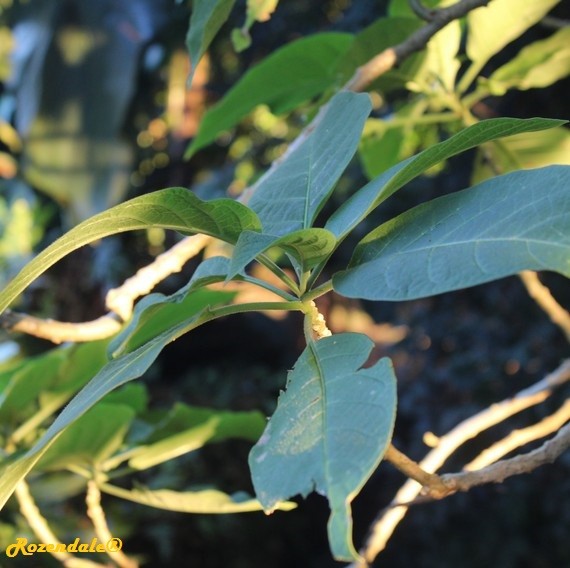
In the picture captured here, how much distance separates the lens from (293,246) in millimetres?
429

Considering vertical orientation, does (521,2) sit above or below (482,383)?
above

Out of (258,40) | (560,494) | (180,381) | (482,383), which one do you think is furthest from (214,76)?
(560,494)

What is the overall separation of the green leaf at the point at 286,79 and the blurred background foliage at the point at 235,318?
0.80 m

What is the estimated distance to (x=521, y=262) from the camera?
33cm

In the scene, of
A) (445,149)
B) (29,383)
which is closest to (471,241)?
(445,149)

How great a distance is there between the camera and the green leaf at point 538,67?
83cm

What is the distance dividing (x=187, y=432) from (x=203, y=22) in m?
0.40

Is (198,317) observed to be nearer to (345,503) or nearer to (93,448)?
(345,503)

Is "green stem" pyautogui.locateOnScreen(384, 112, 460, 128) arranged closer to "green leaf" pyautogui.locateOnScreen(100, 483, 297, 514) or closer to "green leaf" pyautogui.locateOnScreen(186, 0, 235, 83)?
"green leaf" pyautogui.locateOnScreen(186, 0, 235, 83)

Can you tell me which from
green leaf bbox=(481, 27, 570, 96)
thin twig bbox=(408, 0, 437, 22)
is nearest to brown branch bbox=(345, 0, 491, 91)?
thin twig bbox=(408, 0, 437, 22)

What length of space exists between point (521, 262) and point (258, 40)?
6.92ft

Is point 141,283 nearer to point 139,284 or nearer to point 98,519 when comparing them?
point 139,284

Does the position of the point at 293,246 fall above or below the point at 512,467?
above

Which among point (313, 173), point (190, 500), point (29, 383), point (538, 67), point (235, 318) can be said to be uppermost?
point (313, 173)
